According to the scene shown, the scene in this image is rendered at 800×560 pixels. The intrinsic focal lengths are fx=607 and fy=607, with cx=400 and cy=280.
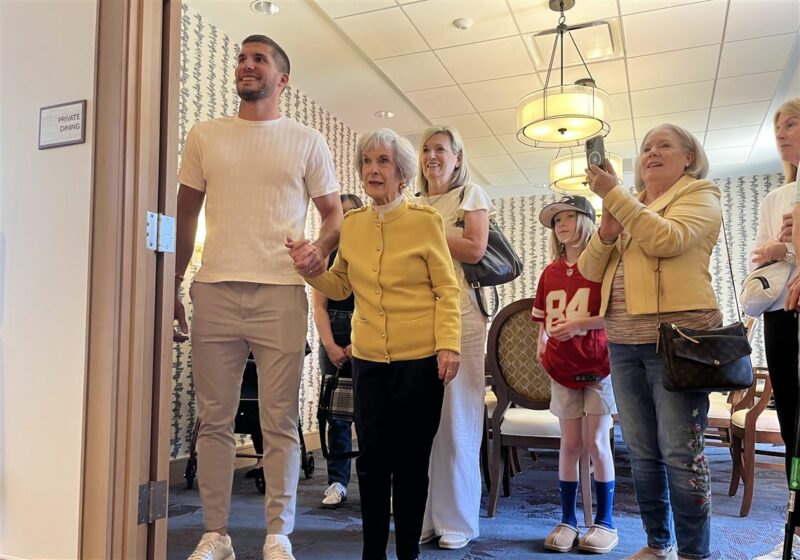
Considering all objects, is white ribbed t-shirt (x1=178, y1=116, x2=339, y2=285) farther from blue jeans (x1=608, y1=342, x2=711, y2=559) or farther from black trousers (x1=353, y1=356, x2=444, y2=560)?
blue jeans (x1=608, y1=342, x2=711, y2=559)

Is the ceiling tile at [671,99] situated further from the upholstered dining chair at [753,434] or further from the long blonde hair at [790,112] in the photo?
the long blonde hair at [790,112]

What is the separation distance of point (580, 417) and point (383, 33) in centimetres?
271

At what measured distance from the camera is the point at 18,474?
1.43 metres

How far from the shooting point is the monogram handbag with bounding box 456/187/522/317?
6.81 feet

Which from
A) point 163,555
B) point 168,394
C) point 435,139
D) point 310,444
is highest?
point 435,139

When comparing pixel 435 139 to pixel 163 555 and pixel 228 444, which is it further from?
pixel 163 555

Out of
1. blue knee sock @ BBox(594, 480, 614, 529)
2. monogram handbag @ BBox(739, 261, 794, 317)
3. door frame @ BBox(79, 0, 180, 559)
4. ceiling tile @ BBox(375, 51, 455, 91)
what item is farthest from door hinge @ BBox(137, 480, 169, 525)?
ceiling tile @ BBox(375, 51, 455, 91)

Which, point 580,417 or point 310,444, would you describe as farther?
point 310,444

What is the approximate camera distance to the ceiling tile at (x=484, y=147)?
580 cm

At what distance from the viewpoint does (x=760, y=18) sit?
3.64 meters

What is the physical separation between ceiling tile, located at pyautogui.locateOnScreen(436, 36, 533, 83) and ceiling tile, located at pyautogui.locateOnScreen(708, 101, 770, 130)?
1.96 meters

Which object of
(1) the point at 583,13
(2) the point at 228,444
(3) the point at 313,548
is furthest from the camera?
(1) the point at 583,13

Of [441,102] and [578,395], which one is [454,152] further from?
[441,102]

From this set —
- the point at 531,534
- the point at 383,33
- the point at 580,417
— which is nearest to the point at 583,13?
the point at 383,33
